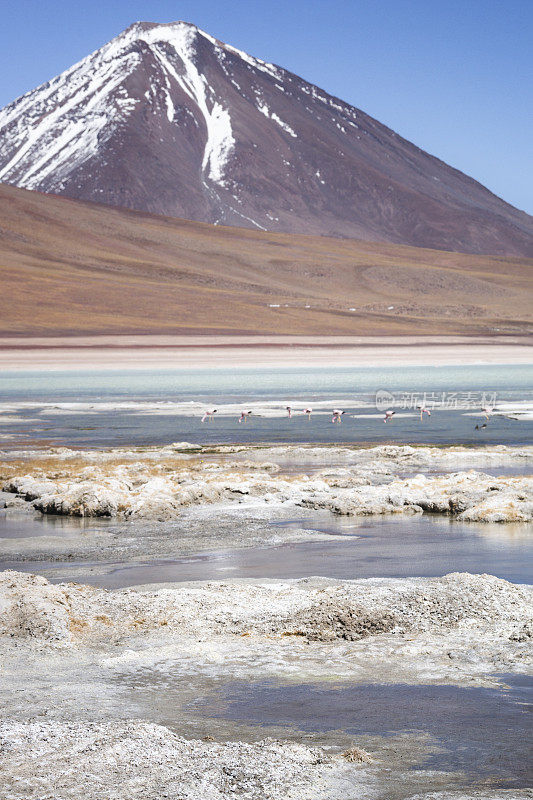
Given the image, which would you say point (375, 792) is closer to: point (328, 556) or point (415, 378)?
point (328, 556)

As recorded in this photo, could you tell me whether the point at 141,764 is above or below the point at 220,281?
below

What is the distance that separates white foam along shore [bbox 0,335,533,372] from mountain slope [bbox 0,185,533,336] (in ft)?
22.4

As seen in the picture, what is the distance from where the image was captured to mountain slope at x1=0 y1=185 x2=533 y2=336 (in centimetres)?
9212

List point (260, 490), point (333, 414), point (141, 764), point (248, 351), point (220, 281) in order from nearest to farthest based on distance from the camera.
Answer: point (141, 764) < point (260, 490) < point (333, 414) < point (248, 351) < point (220, 281)

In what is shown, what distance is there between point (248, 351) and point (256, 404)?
120 ft

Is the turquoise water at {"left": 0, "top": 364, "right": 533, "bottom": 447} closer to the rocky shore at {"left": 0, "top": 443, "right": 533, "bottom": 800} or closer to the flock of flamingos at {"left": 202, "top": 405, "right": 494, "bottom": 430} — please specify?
the flock of flamingos at {"left": 202, "top": 405, "right": 494, "bottom": 430}

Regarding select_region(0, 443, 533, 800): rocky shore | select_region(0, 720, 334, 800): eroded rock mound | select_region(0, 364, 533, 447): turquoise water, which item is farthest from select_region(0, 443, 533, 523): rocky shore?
Answer: select_region(0, 720, 334, 800): eroded rock mound

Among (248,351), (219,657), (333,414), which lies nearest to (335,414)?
(333,414)

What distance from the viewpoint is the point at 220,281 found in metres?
122

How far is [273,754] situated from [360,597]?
268 centimetres

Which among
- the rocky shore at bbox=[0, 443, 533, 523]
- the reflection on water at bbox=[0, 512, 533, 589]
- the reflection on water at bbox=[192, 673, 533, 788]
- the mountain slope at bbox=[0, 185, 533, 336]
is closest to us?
the reflection on water at bbox=[192, 673, 533, 788]

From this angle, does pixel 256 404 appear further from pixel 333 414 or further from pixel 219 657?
pixel 219 657

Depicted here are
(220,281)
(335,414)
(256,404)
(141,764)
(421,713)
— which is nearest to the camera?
(141,764)

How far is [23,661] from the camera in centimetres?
678
